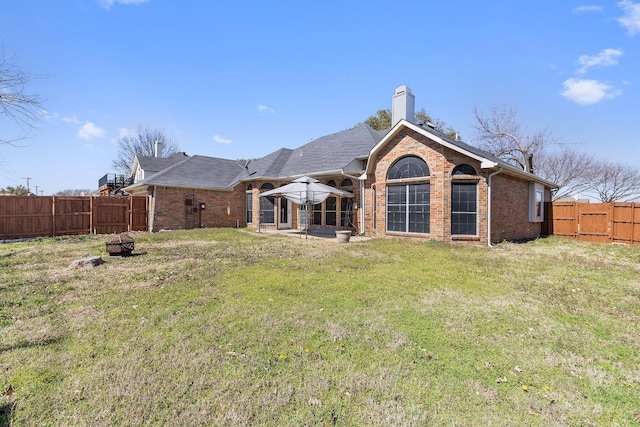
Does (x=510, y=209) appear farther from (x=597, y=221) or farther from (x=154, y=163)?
(x=154, y=163)

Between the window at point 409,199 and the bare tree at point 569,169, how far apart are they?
87.6 ft

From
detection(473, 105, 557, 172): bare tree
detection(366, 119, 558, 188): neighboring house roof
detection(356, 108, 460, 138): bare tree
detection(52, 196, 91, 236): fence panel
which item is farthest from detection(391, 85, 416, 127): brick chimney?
detection(52, 196, 91, 236): fence panel

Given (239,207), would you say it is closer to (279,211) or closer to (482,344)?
(279,211)

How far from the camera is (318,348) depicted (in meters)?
3.34

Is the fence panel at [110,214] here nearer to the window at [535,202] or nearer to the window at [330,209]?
the window at [330,209]

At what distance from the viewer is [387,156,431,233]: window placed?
12.2 meters

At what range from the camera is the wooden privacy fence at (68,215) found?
1380 centimetres

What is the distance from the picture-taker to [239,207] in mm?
20656

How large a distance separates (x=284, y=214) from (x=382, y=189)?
25.3ft

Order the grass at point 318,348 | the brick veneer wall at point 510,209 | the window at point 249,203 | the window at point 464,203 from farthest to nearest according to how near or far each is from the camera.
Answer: the window at point 249,203 < the brick veneer wall at point 510,209 < the window at point 464,203 < the grass at point 318,348

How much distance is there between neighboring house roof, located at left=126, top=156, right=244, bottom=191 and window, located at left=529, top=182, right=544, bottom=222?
701 inches

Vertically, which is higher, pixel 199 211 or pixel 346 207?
pixel 346 207

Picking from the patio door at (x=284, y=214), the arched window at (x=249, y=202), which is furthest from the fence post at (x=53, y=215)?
the patio door at (x=284, y=214)

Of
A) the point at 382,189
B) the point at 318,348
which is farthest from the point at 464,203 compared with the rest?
the point at 318,348
